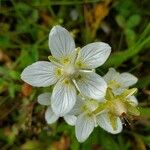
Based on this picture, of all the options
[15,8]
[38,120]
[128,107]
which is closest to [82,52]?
[128,107]

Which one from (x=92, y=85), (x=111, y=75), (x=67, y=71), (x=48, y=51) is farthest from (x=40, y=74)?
(x=48, y=51)

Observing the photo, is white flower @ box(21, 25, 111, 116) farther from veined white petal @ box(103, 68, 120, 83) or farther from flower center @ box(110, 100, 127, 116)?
veined white petal @ box(103, 68, 120, 83)

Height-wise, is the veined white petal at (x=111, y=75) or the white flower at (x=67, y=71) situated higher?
the white flower at (x=67, y=71)

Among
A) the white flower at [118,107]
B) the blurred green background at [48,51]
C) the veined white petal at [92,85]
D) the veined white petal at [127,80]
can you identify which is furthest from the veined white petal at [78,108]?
the blurred green background at [48,51]

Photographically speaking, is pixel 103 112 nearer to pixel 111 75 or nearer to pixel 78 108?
pixel 78 108

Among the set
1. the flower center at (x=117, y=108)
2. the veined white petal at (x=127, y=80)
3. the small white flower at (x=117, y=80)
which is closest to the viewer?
the flower center at (x=117, y=108)

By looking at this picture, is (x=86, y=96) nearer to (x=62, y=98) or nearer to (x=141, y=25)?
(x=62, y=98)

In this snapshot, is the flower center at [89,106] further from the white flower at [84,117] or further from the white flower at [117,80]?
the white flower at [117,80]
